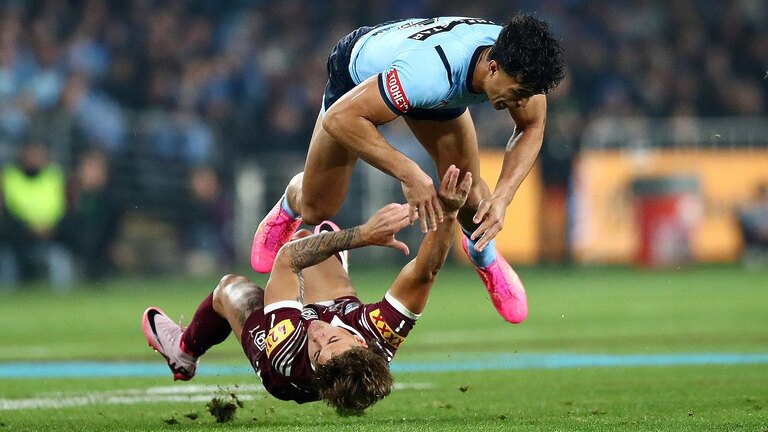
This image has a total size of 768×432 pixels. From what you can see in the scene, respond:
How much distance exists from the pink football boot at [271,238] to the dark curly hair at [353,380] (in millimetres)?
2149

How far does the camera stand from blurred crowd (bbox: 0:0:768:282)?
18.3 meters

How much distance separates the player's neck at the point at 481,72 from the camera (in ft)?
20.7

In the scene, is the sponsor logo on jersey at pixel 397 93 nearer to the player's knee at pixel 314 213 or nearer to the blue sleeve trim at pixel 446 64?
the blue sleeve trim at pixel 446 64

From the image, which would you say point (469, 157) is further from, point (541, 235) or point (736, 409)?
point (541, 235)

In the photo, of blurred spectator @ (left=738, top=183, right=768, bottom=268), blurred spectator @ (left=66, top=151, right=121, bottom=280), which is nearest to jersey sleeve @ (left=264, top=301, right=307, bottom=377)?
blurred spectator @ (left=66, top=151, right=121, bottom=280)

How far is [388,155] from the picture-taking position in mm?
6207

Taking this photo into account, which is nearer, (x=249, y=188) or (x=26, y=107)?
(x=26, y=107)

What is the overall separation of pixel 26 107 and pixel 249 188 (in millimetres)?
3628

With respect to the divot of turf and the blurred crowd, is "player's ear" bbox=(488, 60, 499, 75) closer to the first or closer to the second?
the divot of turf

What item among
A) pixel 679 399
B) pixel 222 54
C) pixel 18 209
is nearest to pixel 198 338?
pixel 679 399

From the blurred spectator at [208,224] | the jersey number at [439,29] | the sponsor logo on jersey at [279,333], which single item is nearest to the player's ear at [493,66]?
the jersey number at [439,29]

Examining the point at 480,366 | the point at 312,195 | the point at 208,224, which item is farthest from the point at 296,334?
the point at 208,224

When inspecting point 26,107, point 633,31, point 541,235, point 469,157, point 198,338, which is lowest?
point 541,235

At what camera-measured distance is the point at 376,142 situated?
20.4 feet
